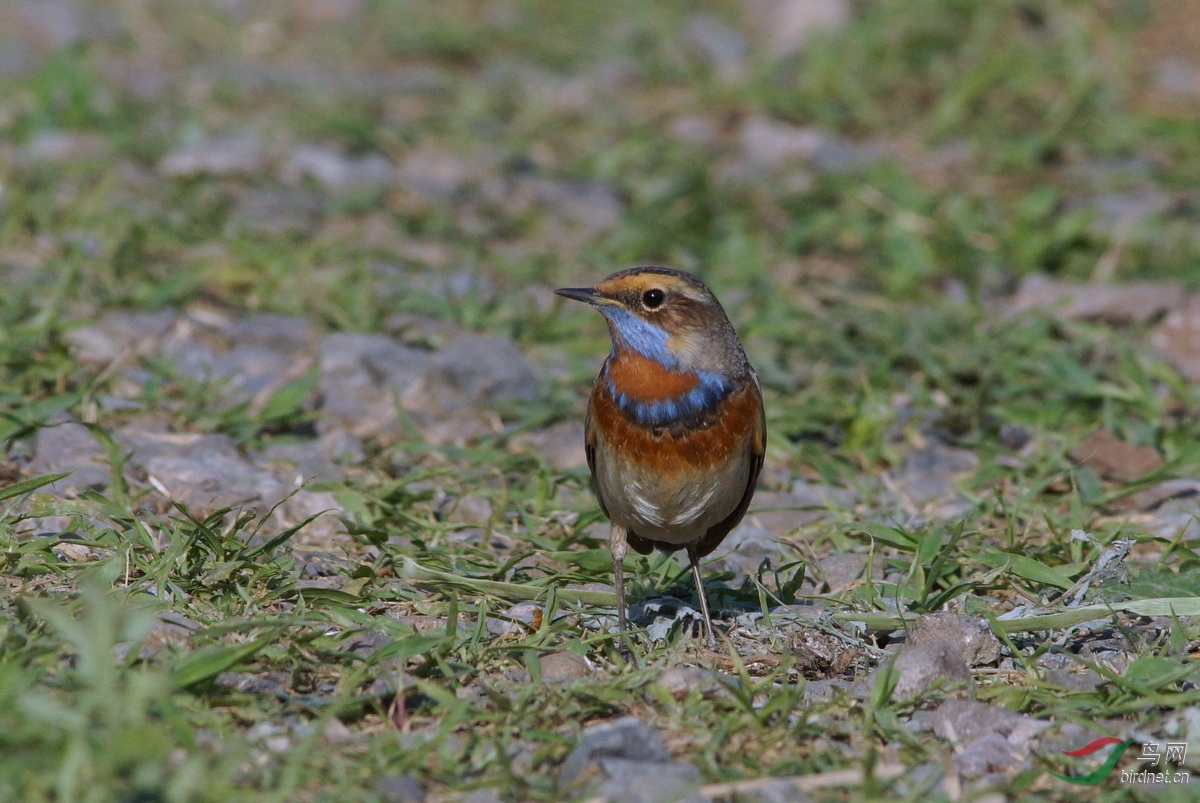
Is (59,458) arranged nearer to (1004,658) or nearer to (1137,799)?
(1004,658)

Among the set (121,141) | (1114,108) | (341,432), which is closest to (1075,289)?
(1114,108)

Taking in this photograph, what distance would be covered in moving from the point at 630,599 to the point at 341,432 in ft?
5.66

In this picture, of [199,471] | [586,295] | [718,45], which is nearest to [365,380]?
[199,471]

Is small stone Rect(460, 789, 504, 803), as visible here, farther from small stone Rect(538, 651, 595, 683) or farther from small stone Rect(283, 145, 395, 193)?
small stone Rect(283, 145, 395, 193)

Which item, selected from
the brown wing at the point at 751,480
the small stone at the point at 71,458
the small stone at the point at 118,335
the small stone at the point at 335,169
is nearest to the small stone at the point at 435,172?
the small stone at the point at 335,169

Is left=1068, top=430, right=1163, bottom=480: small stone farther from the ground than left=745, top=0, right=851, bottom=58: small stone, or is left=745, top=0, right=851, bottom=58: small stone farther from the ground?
left=745, top=0, right=851, bottom=58: small stone

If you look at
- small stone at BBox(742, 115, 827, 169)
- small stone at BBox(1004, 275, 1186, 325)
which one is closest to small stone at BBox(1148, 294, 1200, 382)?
small stone at BBox(1004, 275, 1186, 325)

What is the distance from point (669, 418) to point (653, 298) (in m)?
0.46

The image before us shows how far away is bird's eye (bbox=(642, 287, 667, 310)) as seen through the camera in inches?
211

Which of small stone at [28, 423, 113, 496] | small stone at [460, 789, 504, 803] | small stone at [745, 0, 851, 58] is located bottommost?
small stone at [28, 423, 113, 496]

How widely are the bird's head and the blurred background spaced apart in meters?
2.57

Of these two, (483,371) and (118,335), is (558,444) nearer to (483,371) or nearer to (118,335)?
(483,371)

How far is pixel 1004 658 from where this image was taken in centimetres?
490

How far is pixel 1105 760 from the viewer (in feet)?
13.6
